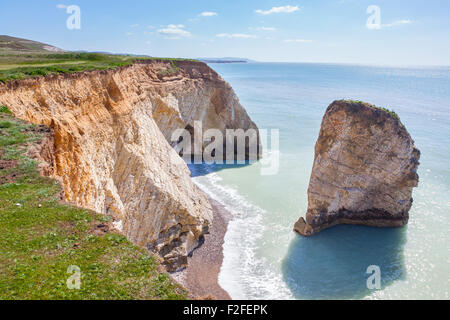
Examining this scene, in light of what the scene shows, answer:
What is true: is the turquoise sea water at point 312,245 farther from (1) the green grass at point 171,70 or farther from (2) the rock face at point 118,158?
(1) the green grass at point 171,70

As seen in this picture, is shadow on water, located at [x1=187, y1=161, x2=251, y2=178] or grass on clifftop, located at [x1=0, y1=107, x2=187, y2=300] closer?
grass on clifftop, located at [x1=0, y1=107, x2=187, y2=300]

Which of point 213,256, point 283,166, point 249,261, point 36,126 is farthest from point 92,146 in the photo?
point 283,166

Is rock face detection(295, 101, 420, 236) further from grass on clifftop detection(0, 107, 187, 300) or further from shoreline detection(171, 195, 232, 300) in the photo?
grass on clifftop detection(0, 107, 187, 300)

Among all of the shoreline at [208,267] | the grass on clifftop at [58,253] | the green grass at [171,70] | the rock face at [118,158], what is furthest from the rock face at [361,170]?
the green grass at [171,70]

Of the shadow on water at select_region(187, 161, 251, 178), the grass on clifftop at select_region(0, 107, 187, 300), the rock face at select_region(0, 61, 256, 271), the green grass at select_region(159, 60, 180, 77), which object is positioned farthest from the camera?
the shadow on water at select_region(187, 161, 251, 178)

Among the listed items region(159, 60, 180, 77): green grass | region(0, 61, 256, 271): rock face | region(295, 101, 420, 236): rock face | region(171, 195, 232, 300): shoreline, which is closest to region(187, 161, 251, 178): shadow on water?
region(0, 61, 256, 271): rock face

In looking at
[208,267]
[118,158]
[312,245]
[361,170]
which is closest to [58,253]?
[118,158]
